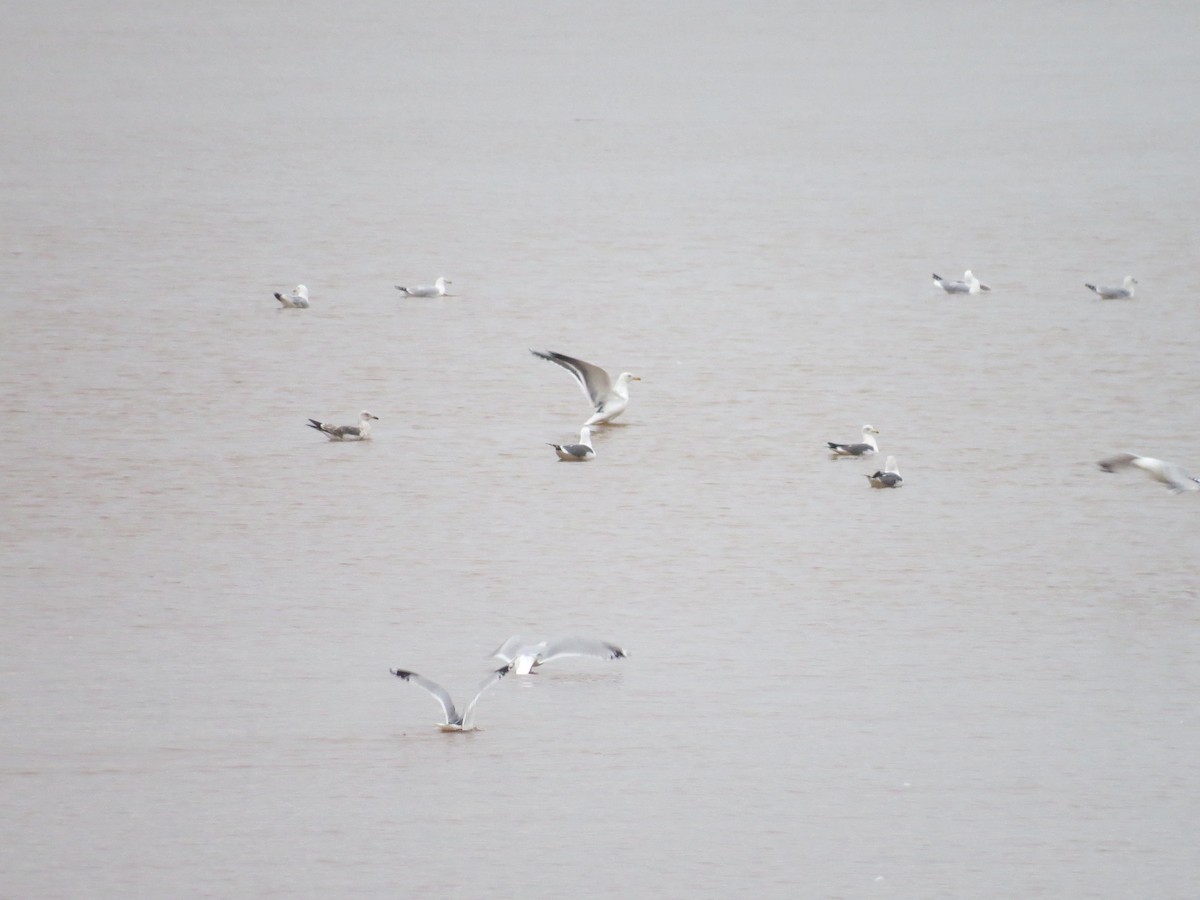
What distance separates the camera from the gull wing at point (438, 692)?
770cm

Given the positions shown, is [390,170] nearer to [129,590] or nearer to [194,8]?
[129,590]

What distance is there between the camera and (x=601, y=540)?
11016mm

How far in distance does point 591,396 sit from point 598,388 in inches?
2.9

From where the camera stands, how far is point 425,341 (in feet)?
55.6

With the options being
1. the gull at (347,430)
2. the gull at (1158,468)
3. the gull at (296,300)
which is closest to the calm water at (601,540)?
the gull at (347,430)

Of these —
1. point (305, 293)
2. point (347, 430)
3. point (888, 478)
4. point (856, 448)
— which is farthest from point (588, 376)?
point (305, 293)

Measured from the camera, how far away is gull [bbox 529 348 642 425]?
→ 527 inches

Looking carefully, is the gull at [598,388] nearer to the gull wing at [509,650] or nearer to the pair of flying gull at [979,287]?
the gull wing at [509,650]

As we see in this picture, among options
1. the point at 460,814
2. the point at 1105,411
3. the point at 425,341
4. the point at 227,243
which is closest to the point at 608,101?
the point at 227,243

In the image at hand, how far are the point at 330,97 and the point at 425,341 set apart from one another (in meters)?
24.0

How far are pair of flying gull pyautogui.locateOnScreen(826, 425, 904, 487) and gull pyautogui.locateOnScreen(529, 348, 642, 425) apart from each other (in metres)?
1.50

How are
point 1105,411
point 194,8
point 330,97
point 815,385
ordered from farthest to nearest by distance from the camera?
point 194,8, point 330,97, point 815,385, point 1105,411

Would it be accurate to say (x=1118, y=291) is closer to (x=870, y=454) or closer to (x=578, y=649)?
(x=870, y=454)

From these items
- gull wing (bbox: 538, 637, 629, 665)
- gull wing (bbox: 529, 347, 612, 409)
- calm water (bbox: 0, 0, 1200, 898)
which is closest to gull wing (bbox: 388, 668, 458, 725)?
calm water (bbox: 0, 0, 1200, 898)
